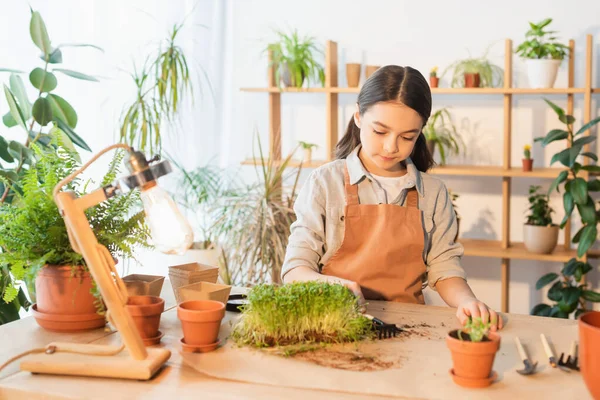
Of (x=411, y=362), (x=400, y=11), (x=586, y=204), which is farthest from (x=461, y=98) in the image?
(x=411, y=362)

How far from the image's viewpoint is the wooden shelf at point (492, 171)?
4.01 metres

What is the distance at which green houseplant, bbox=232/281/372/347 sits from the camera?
64.1 inches

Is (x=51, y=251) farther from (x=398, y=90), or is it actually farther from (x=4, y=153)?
(x=4, y=153)

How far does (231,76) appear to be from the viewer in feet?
16.0

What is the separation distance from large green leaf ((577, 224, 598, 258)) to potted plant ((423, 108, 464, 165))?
2.84ft

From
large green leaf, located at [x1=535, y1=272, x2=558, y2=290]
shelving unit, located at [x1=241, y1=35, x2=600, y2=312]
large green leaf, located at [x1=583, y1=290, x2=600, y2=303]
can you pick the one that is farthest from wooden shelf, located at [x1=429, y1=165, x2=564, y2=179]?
large green leaf, located at [x1=583, y1=290, x2=600, y2=303]

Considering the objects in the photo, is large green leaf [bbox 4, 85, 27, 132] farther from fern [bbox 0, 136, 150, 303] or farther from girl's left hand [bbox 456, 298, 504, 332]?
girl's left hand [bbox 456, 298, 504, 332]

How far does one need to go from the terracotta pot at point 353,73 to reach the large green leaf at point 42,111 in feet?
6.45

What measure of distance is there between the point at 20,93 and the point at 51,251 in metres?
1.31

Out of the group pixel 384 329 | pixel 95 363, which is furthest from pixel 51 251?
pixel 384 329

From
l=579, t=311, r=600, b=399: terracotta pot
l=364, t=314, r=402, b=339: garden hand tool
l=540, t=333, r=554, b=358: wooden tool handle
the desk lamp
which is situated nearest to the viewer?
l=579, t=311, r=600, b=399: terracotta pot

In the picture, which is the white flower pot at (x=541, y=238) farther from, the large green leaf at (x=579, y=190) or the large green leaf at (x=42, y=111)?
the large green leaf at (x=42, y=111)

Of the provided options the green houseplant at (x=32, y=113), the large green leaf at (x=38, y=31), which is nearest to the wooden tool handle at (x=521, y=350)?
the green houseplant at (x=32, y=113)

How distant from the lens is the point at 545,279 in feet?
13.3
